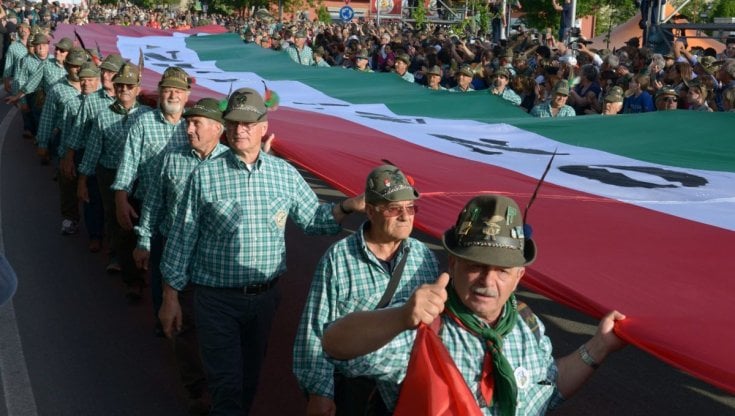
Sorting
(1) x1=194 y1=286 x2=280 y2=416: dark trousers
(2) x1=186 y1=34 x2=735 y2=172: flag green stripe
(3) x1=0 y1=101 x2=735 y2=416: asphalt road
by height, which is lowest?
(3) x1=0 y1=101 x2=735 y2=416: asphalt road

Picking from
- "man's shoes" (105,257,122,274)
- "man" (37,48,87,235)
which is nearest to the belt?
"man's shoes" (105,257,122,274)

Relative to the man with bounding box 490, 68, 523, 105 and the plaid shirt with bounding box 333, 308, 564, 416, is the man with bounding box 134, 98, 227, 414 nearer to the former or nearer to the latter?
the plaid shirt with bounding box 333, 308, 564, 416

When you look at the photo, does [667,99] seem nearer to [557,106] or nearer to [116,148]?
[557,106]

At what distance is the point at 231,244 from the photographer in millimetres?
4129

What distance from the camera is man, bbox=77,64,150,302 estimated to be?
6750mm

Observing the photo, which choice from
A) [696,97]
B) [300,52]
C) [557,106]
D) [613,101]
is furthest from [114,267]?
[300,52]

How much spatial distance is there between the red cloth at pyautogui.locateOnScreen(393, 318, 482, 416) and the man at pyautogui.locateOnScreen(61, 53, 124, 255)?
5.45 meters

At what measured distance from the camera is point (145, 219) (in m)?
5.09

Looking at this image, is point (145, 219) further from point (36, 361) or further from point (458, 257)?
point (458, 257)

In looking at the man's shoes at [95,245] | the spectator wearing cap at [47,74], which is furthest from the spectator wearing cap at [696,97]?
the spectator wearing cap at [47,74]

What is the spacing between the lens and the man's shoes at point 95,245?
809 cm

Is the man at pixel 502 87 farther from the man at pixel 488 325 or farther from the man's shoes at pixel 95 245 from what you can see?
the man at pixel 488 325

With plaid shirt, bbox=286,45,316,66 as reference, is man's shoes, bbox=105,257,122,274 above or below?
below

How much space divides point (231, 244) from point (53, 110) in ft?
17.6
